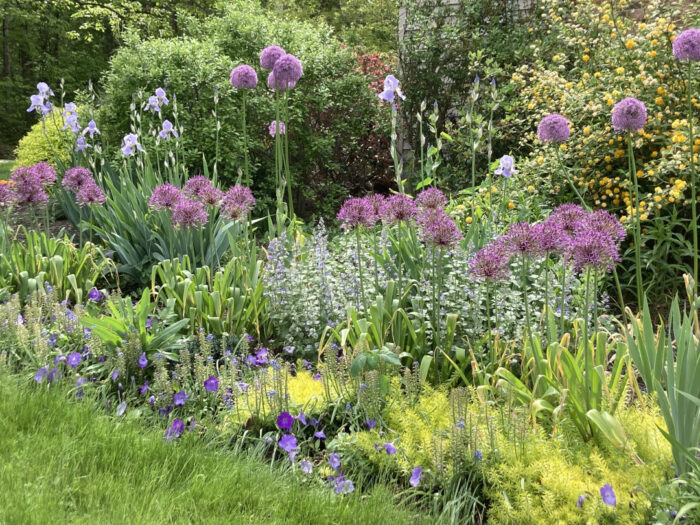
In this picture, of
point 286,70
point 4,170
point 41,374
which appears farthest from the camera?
point 4,170

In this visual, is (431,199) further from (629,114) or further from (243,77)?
(243,77)

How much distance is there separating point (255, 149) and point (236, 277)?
13.1ft

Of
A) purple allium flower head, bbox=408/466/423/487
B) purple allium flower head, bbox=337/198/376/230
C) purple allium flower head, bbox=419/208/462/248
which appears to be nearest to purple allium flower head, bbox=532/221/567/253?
Result: purple allium flower head, bbox=419/208/462/248

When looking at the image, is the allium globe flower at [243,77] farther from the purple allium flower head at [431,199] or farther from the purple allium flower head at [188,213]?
the purple allium flower head at [431,199]

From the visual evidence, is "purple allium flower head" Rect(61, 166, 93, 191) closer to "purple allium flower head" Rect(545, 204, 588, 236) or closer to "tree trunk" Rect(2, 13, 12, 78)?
"purple allium flower head" Rect(545, 204, 588, 236)

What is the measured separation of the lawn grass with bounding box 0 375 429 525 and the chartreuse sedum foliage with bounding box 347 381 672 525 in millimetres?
233

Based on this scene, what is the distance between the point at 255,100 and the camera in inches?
269

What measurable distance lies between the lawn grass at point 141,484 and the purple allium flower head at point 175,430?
0.10 feet

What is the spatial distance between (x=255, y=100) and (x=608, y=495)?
6.02 meters

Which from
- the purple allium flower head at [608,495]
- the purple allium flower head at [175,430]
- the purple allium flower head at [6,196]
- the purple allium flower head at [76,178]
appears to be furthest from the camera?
the purple allium flower head at [76,178]

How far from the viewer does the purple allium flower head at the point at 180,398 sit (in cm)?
234

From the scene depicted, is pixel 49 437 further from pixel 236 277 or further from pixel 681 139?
pixel 681 139

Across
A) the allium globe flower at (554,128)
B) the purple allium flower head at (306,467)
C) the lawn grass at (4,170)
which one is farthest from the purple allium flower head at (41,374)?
the lawn grass at (4,170)

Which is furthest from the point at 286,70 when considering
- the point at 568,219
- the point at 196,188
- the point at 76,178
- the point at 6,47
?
the point at 6,47
